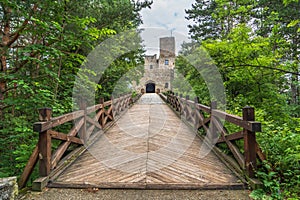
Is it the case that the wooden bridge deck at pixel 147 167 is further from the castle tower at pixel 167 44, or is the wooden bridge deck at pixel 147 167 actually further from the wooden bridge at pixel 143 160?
the castle tower at pixel 167 44

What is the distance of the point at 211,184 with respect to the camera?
2082 millimetres

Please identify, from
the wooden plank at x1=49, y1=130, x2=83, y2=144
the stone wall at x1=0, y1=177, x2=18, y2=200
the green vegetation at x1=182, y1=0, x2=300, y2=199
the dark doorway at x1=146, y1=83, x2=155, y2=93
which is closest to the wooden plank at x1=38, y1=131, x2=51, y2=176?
the wooden plank at x1=49, y1=130, x2=83, y2=144

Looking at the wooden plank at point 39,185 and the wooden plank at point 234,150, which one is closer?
the wooden plank at point 39,185

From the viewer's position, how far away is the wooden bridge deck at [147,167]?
6.93ft

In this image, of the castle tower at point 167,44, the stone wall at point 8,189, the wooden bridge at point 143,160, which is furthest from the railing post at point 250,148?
the castle tower at point 167,44

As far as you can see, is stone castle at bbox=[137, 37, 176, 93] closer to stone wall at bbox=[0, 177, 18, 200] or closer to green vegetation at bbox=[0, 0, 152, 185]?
green vegetation at bbox=[0, 0, 152, 185]

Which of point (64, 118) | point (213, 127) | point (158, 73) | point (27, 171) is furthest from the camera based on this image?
point (158, 73)

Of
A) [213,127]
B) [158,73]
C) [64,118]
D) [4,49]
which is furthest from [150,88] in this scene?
[64,118]

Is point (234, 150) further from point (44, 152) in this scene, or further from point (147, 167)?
point (44, 152)

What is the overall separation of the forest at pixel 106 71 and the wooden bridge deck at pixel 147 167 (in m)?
0.61

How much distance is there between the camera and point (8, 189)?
164 cm

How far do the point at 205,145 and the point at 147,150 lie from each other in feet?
3.84

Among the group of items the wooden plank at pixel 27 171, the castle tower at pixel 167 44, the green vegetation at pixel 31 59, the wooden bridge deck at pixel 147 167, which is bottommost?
the wooden bridge deck at pixel 147 167

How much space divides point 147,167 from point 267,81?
473cm
